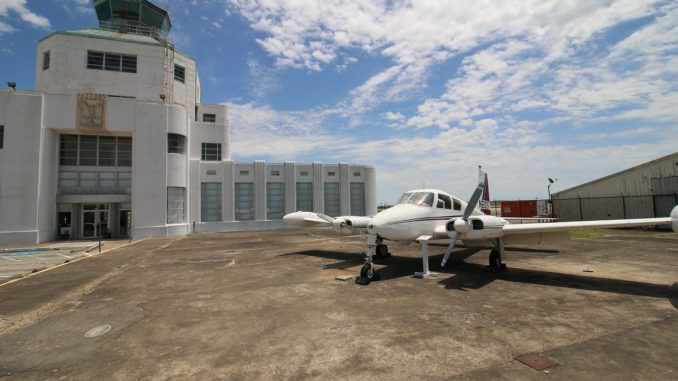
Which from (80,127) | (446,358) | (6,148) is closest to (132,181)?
(80,127)

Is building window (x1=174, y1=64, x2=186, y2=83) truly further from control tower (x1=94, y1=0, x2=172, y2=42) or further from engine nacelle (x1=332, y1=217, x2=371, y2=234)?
engine nacelle (x1=332, y1=217, x2=371, y2=234)

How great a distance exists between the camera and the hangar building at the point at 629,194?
1258 inches

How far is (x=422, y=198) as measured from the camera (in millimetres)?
13070

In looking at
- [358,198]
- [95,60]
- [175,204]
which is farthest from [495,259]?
[95,60]

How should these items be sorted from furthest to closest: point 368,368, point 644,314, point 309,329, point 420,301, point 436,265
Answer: point 436,265 < point 420,301 < point 644,314 < point 309,329 < point 368,368

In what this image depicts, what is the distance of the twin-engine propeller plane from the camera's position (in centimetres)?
1106

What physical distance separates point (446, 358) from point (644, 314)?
19.9 feet

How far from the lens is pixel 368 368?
5219mm

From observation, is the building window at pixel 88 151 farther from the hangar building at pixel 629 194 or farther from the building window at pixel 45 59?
the hangar building at pixel 629 194

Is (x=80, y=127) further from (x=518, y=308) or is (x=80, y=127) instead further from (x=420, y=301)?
(x=518, y=308)

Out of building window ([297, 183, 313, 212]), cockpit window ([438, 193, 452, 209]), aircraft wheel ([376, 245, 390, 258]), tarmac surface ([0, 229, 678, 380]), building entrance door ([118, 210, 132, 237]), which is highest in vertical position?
building window ([297, 183, 313, 212])

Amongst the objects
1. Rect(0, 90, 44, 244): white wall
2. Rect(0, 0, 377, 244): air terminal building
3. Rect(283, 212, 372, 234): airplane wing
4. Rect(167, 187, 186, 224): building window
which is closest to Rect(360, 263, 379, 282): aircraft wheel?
Rect(283, 212, 372, 234): airplane wing

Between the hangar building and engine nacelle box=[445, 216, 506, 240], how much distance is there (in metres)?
33.0

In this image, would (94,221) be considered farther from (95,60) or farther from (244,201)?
(95,60)
